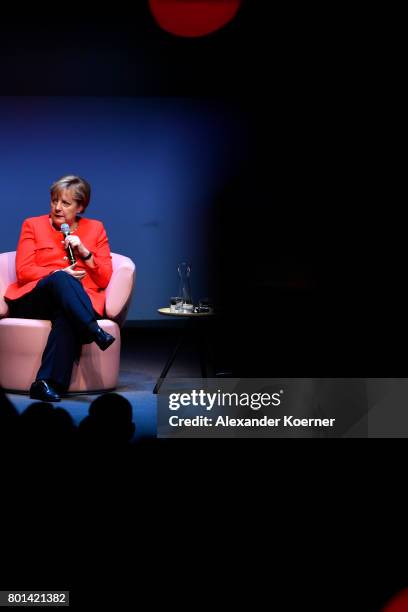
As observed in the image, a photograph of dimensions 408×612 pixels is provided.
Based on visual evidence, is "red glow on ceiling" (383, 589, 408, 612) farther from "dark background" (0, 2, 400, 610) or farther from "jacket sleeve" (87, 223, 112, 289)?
"jacket sleeve" (87, 223, 112, 289)

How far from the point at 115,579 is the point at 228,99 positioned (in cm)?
698

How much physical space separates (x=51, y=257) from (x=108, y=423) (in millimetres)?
1255

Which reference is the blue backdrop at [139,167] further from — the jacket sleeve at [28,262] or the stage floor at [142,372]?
the jacket sleeve at [28,262]

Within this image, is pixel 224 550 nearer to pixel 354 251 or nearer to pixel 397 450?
pixel 397 450

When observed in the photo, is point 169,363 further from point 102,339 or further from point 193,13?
point 193,13

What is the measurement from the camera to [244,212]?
7.90 m

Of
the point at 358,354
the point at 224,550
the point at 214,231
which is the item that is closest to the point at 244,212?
the point at 214,231

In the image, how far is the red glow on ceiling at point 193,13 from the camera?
11.0 feet

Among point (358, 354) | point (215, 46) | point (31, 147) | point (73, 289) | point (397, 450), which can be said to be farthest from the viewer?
point (31, 147)

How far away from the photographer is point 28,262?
3830 mm

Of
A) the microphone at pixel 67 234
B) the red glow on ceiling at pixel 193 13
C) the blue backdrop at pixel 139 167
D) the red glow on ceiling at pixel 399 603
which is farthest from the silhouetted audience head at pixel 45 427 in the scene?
the blue backdrop at pixel 139 167

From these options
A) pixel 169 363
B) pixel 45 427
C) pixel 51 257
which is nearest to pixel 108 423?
pixel 45 427

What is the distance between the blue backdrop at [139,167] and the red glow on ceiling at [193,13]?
4195 mm

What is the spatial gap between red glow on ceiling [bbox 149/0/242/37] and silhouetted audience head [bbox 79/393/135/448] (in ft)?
6.26
